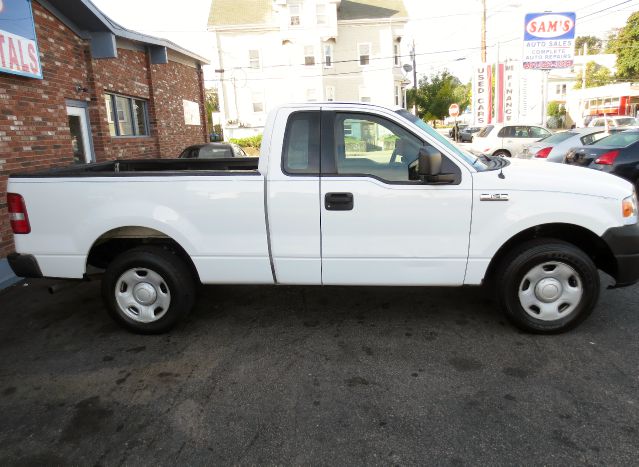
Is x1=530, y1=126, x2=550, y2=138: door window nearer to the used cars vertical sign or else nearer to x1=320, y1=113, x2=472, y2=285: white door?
the used cars vertical sign

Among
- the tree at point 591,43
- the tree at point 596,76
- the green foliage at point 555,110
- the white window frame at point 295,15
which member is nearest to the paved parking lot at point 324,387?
the white window frame at point 295,15

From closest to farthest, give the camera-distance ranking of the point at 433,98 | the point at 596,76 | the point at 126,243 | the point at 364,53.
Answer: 1. the point at 126,243
2. the point at 364,53
3. the point at 433,98
4. the point at 596,76

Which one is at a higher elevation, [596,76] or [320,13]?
[320,13]

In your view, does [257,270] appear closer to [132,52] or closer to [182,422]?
[182,422]

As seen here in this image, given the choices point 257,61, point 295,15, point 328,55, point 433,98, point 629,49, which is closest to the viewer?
point 295,15

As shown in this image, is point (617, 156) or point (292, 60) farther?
point (292, 60)

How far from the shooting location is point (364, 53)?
3422 cm

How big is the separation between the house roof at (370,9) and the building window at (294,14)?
3.13 meters

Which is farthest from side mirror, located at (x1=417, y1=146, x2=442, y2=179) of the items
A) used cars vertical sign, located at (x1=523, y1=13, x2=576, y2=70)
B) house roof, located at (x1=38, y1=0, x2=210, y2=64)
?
used cars vertical sign, located at (x1=523, y1=13, x2=576, y2=70)

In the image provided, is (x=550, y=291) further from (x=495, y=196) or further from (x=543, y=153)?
(x=543, y=153)

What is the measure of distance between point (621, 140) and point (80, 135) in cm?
1046

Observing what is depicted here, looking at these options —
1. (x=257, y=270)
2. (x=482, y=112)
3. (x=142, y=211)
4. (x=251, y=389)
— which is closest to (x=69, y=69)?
(x=142, y=211)

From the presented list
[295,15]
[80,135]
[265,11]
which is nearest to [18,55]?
[80,135]

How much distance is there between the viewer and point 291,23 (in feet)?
107
